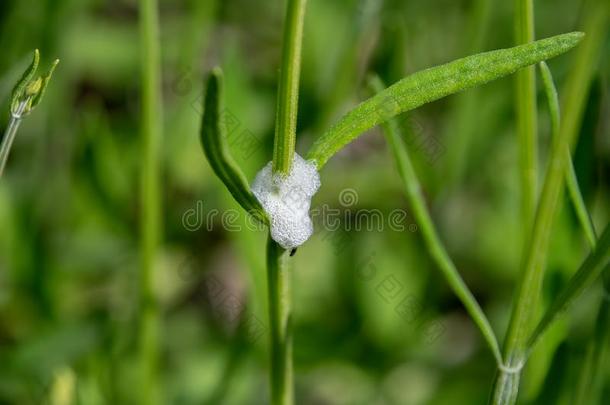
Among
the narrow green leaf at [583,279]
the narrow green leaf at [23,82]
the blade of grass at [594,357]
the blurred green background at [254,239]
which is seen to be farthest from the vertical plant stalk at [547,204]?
the narrow green leaf at [23,82]

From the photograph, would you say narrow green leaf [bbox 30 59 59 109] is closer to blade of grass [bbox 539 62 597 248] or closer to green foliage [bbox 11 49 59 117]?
green foliage [bbox 11 49 59 117]

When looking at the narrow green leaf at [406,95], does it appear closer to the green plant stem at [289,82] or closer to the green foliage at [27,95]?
the green plant stem at [289,82]

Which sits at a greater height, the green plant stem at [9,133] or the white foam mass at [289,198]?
the green plant stem at [9,133]

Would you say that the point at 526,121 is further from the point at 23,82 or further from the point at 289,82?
the point at 23,82

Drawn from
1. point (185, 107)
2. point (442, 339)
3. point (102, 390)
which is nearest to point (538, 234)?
point (102, 390)

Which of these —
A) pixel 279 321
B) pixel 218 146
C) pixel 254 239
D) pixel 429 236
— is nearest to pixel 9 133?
pixel 218 146

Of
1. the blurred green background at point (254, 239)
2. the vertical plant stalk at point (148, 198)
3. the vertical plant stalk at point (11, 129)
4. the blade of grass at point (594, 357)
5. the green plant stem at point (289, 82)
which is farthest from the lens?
the blurred green background at point (254, 239)
